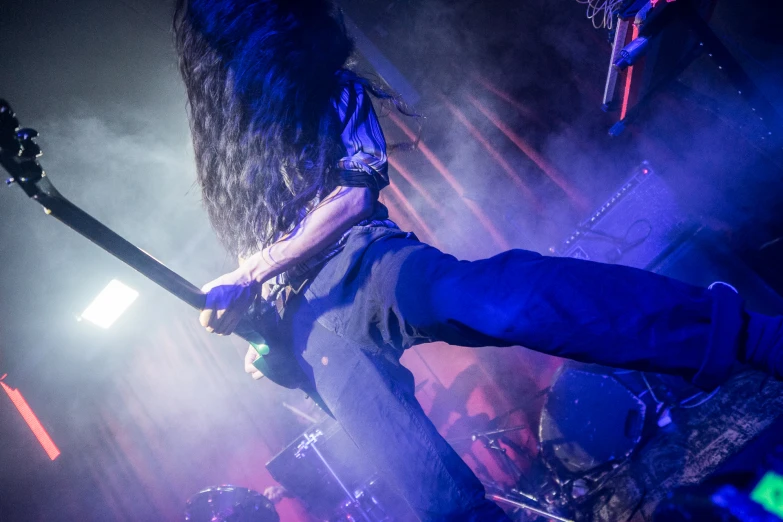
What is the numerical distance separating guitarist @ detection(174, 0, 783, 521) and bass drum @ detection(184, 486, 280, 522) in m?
3.13

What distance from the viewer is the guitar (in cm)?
120

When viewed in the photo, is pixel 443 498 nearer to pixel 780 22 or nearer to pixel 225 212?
pixel 225 212

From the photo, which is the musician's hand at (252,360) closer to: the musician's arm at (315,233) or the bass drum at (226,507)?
the musician's arm at (315,233)

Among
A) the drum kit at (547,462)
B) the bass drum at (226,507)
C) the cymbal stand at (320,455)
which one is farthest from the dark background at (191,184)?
the cymbal stand at (320,455)

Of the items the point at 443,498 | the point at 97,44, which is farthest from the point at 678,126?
the point at 97,44

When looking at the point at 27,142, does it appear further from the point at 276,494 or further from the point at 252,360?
the point at 276,494

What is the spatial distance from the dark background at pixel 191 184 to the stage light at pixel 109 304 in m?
0.22

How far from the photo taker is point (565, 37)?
4.39 m

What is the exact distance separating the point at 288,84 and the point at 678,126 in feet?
14.6

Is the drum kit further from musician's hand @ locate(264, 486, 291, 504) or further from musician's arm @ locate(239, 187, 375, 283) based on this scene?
musician's arm @ locate(239, 187, 375, 283)

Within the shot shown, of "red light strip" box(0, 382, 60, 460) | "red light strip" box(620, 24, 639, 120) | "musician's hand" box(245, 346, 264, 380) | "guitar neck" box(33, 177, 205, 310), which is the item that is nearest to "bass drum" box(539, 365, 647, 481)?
"red light strip" box(620, 24, 639, 120)

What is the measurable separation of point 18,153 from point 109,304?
652 cm

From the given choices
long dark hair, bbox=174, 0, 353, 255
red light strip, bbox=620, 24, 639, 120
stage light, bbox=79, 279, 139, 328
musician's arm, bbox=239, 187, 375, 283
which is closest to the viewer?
musician's arm, bbox=239, 187, 375, 283

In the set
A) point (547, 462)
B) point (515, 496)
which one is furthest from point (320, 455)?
point (547, 462)
